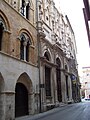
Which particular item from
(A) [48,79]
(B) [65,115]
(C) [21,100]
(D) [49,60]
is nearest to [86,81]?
(D) [49,60]

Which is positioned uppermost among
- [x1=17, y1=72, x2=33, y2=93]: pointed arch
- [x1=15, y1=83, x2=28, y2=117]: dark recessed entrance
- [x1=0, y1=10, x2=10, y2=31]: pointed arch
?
[x1=0, y1=10, x2=10, y2=31]: pointed arch

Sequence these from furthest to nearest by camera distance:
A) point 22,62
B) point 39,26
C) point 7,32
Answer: point 39,26 → point 22,62 → point 7,32

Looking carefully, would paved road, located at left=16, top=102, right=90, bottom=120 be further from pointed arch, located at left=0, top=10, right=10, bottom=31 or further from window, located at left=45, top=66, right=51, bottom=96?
pointed arch, located at left=0, top=10, right=10, bottom=31

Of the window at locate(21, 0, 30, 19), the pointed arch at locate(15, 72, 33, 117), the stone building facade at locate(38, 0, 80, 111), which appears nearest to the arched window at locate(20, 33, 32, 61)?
the pointed arch at locate(15, 72, 33, 117)

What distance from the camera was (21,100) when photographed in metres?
17.6

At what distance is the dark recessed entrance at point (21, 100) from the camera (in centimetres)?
1697

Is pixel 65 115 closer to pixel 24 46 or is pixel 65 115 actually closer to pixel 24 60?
pixel 24 60

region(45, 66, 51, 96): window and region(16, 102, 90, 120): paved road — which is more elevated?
region(45, 66, 51, 96): window

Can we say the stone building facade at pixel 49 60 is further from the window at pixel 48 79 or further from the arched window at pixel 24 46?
the arched window at pixel 24 46

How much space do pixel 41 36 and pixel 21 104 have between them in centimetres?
748

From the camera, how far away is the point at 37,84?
65.1 ft

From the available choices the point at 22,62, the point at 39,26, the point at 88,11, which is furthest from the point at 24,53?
the point at 88,11

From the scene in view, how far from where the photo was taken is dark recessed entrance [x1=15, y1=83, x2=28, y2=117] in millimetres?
16967

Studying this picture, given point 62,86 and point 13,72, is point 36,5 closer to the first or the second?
point 13,72
